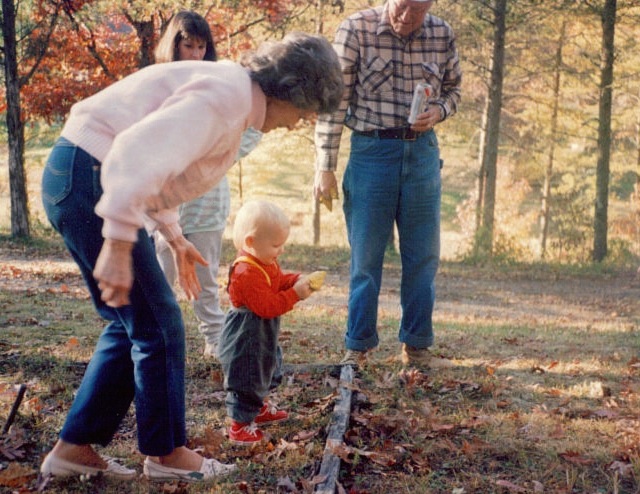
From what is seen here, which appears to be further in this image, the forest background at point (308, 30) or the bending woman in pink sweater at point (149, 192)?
the forest background at point (308, 30)

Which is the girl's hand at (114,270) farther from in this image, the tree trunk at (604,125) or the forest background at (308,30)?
the tree trunk at (604,125)

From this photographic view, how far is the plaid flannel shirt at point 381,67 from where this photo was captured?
16.0 feet

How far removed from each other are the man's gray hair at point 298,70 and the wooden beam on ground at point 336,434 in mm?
1503

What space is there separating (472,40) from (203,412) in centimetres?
1392

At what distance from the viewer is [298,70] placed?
2824 millimetres

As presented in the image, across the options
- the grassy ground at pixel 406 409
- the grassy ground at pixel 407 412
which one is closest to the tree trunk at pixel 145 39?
the grassy ground at pixel 406 409

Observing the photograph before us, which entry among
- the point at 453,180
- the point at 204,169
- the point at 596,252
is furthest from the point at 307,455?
the point at 453,180

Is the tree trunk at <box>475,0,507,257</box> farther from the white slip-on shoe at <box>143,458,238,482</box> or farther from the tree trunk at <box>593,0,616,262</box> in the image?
the white slip-on shoe at <box>143,458,238,482</box>

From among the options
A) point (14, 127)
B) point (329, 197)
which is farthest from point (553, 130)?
point (329, 197)

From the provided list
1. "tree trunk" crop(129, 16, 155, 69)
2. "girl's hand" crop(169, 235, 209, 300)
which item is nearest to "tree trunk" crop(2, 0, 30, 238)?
"tree trunk" crop(129, 16, 155, 69)

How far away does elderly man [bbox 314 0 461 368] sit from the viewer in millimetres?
4891

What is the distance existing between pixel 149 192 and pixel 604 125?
14.8 meters

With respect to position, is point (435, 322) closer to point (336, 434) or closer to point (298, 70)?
point (336, 434)

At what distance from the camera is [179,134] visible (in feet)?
8.07
